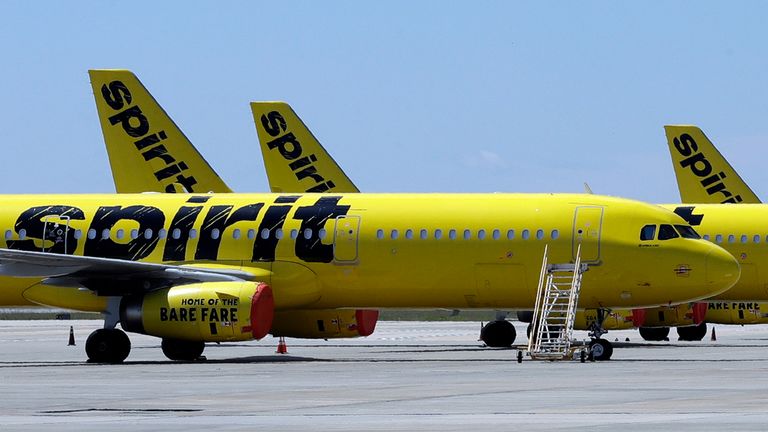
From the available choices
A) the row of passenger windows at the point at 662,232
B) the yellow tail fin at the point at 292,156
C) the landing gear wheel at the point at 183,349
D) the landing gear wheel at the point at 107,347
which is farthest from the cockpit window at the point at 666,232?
the yellow tail fin at the point at 292,156

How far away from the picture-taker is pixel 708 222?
55438 mm

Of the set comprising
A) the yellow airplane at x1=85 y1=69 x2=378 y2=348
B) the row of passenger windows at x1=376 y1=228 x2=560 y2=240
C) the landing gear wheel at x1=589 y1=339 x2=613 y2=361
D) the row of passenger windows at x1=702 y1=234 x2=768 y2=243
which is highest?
the yellow airplane at x1=85 y1=69 x2=378 y2=348

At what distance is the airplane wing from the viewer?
40.7 meters

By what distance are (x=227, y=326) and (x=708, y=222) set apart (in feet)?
69.7

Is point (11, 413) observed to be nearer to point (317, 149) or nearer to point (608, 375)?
point (608, 375)

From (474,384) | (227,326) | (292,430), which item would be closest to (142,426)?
(292,430)

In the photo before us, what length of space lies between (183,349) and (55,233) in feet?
16.8

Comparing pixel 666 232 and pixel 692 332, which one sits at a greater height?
pixel 666 232

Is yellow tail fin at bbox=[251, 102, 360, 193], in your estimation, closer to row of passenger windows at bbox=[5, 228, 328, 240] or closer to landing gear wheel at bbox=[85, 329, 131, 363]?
row of passenger windows at bbox=[5, 228, 328, 240]

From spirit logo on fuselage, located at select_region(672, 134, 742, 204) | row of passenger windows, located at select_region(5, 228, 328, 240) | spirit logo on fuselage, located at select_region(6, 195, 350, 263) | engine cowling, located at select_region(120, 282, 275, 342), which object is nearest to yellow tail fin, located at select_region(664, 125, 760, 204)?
spirit logo on fuselage, located at select_region(672, 134, 742, 204)

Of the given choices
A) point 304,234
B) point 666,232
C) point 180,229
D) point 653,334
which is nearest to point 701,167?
point 653,334

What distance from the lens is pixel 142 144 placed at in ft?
193

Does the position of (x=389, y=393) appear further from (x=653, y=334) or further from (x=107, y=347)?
(x=653, y=334)

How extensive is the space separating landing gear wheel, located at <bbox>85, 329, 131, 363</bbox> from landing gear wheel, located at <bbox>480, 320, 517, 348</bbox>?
16.2 m
